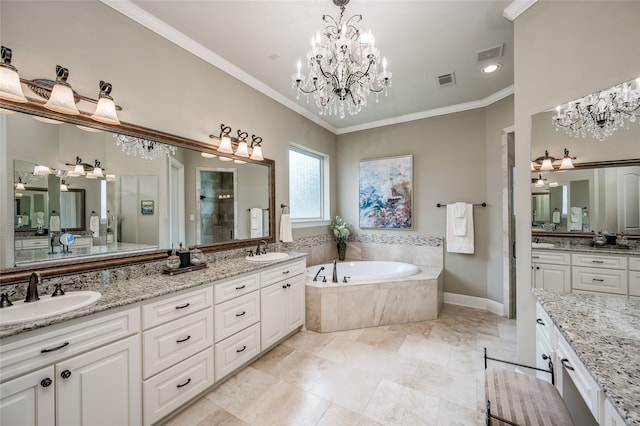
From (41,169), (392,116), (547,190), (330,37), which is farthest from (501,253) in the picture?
(41,169)

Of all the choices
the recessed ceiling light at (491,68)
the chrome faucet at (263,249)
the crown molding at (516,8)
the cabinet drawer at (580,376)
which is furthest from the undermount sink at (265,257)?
the recessed ceiling light at (491,68)

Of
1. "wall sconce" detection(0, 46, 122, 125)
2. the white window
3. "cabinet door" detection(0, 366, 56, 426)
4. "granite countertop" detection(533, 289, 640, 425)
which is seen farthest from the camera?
the white window

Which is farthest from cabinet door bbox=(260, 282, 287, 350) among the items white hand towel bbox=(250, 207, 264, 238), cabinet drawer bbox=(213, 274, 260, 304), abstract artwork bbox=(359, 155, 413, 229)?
abstract artwork bbox=(359, 155, 413, 229)

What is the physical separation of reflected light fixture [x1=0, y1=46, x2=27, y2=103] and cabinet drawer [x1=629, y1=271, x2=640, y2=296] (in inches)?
136

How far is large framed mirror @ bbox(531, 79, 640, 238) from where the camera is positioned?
135cm

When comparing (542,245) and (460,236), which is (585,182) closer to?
(542,245)

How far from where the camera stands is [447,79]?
9.46 feet

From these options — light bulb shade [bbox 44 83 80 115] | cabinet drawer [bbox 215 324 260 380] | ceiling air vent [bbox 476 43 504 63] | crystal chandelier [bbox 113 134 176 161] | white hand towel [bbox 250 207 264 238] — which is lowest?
cabinet drawer [bbox 215 324 260 380]

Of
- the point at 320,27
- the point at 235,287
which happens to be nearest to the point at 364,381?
the point at 235,287

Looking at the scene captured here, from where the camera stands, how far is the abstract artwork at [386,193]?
3.99 m

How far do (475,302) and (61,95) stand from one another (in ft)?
15.5

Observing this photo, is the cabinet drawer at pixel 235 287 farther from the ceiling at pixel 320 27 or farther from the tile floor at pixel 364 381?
the ceiling at pixel 320 27

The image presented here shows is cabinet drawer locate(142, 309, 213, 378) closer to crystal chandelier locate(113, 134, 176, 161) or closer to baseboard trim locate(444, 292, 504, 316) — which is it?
crystal chandelier locate(113, 134, 176, 161)

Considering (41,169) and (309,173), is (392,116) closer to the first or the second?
(309,173)
